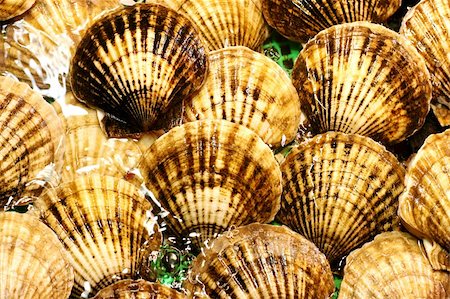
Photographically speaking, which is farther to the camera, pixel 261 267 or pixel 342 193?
pixel 342 193

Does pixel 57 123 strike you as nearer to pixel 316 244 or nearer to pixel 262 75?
pixel 262 75

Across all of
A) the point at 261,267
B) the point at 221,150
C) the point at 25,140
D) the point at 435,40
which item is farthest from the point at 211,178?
the point at 435,40

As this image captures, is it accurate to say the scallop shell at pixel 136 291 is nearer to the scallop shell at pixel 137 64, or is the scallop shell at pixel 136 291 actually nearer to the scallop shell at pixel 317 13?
the scallop shell at pixel 137 64

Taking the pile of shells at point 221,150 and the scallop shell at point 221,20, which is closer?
the pile of shells at point 221,150

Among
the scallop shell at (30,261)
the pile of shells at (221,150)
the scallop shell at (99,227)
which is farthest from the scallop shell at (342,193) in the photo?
the scallop shell at (30,261)

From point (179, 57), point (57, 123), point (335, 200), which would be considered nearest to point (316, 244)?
point (335, 200)

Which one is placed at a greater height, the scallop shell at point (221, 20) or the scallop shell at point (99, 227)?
the scallop shell at point (221, 20)

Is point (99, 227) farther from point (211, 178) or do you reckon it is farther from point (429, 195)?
point (429, 195)
